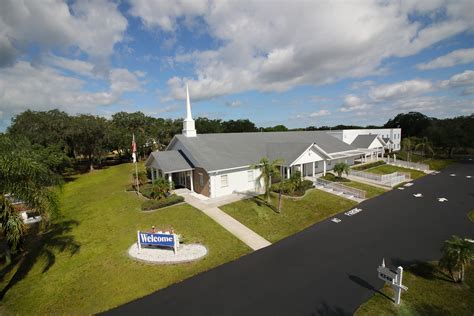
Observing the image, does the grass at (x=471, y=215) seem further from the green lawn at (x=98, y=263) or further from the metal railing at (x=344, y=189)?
the green lawn at (x=98, y=263)

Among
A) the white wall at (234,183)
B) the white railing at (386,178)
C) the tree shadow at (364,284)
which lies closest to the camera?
the tree shadow at (364,284)

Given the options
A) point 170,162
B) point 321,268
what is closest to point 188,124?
point 170,162

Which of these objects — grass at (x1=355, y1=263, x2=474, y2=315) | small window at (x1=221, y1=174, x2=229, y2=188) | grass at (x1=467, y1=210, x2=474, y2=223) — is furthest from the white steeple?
grass at (x1=467, y1=210, x2=474, y2=223)

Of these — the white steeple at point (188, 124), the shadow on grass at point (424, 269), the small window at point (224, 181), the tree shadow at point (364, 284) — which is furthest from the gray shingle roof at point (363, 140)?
the tree shadow at point (364, 284)

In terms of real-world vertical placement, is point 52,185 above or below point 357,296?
above

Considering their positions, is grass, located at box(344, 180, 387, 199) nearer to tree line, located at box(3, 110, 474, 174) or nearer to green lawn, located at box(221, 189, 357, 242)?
green lawn, located at box(221, 189, 357, 242)

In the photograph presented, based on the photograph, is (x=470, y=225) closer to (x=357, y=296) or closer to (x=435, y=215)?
(x=435, y=215)

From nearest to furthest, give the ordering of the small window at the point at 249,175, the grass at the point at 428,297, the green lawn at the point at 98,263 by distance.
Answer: the grass at the point at 428,297
the green lawn at the point at 98,263
the small window at the point at 249,175

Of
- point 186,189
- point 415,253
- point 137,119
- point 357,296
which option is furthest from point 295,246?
point 137,119

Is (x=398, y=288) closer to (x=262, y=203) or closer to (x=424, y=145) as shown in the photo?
(x=262, y=203)
